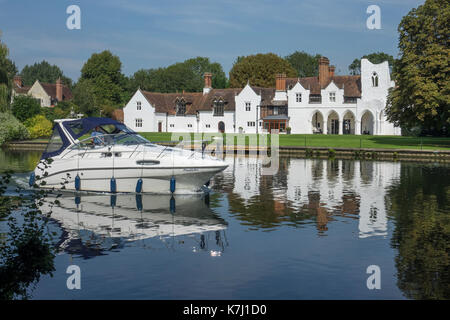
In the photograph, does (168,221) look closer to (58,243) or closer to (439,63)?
(58,243)

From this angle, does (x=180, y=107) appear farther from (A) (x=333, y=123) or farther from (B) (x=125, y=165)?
(B) (x=125, y=165)

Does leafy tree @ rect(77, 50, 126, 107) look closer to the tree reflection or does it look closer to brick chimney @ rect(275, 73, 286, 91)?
brick chimney @ rect(275, 73, 286, 91)

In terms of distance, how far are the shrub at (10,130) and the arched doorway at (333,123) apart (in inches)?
1758

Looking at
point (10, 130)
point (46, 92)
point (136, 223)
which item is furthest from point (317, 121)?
point (136, 223)

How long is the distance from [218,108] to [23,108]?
3071 centimetres

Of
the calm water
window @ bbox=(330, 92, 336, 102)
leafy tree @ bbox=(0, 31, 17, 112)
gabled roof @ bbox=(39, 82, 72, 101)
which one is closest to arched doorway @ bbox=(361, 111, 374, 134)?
window @ bbox=(330, 92, 336, 102)

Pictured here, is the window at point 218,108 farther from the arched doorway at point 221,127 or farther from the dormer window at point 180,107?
the dormer window at point 180,107

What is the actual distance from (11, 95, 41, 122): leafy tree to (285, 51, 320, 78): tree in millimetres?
74811

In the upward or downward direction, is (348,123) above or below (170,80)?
below

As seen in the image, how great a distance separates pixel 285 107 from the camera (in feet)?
266

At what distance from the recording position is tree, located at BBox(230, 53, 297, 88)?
323 ft

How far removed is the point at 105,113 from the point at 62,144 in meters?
69.2
